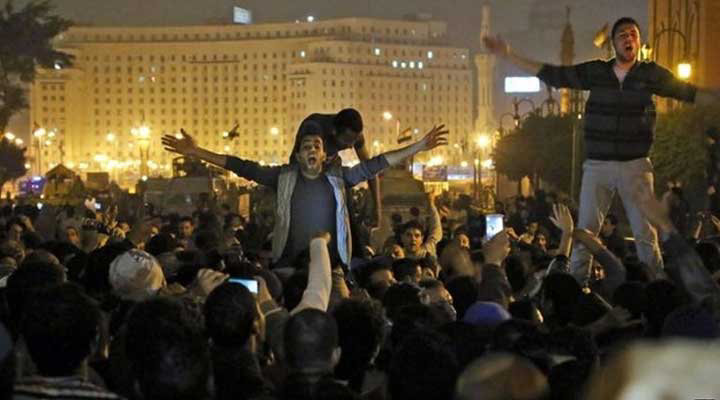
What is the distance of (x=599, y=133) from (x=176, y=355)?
5.57 meters

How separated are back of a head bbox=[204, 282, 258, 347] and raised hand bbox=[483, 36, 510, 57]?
4.30m

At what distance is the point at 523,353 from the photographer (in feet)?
17.6

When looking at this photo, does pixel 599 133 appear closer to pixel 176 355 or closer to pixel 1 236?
pixel 176 355

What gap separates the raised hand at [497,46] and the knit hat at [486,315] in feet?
10.9

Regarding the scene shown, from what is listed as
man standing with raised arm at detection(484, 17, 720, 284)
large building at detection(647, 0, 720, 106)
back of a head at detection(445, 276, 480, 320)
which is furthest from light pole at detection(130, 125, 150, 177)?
back of a head at detection(445, 276, 480, 320)

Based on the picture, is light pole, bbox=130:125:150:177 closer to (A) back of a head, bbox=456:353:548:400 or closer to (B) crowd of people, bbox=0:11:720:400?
(B) crowd of people, bbox=0:11:720:400

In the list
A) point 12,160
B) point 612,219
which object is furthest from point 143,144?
point 612,219

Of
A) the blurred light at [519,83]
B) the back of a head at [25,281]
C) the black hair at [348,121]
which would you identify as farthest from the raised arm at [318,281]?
the blurred light at [519,83]

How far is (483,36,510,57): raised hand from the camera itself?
9922 mm

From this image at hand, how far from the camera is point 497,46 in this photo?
996 cm

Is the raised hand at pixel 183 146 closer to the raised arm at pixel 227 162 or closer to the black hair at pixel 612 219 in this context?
the raised arm at pixel 227 162

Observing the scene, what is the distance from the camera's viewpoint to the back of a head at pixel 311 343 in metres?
5.18

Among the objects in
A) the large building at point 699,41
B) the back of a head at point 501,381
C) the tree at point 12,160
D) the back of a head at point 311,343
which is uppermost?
the large building at point 699,41

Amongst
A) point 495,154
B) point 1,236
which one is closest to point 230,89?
point 495,154
